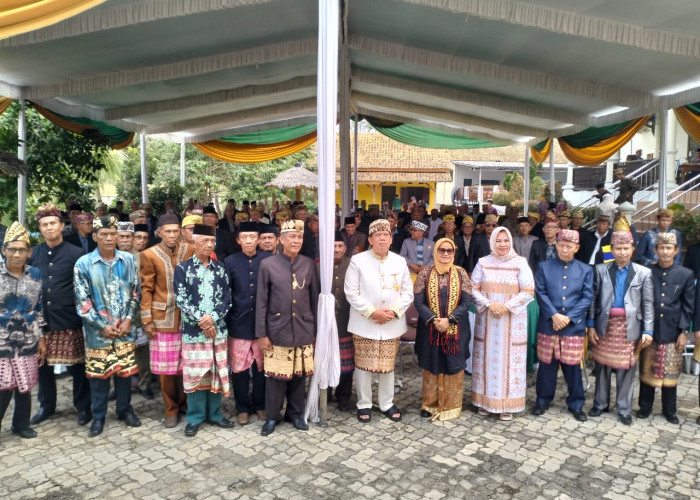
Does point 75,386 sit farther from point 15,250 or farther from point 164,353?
point 15,250

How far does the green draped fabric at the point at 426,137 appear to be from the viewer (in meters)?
11.2

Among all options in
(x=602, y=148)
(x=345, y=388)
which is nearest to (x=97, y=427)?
(x=345, y=388)

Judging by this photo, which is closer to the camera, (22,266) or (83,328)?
(22,266)

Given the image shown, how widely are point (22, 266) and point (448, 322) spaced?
3.24 m

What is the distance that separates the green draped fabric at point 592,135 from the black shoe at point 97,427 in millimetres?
7691

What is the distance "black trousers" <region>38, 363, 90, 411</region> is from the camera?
4.02 meters

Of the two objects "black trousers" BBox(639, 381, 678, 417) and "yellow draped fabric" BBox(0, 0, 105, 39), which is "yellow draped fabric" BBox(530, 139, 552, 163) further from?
"yellow draped fabric" BBox(0, 0, 105, 39)

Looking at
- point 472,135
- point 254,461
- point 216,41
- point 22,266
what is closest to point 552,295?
point 254,461

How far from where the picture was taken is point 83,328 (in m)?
3.97

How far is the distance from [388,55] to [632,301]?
376cm

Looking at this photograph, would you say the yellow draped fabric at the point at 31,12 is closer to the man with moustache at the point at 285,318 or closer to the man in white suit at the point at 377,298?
the man with moustache at the point at 285,318

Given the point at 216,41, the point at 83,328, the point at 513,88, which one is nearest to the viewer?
the point at 83,328

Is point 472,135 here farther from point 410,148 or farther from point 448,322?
point 410,148

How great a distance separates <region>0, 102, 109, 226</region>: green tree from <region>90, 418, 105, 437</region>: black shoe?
5070mm
